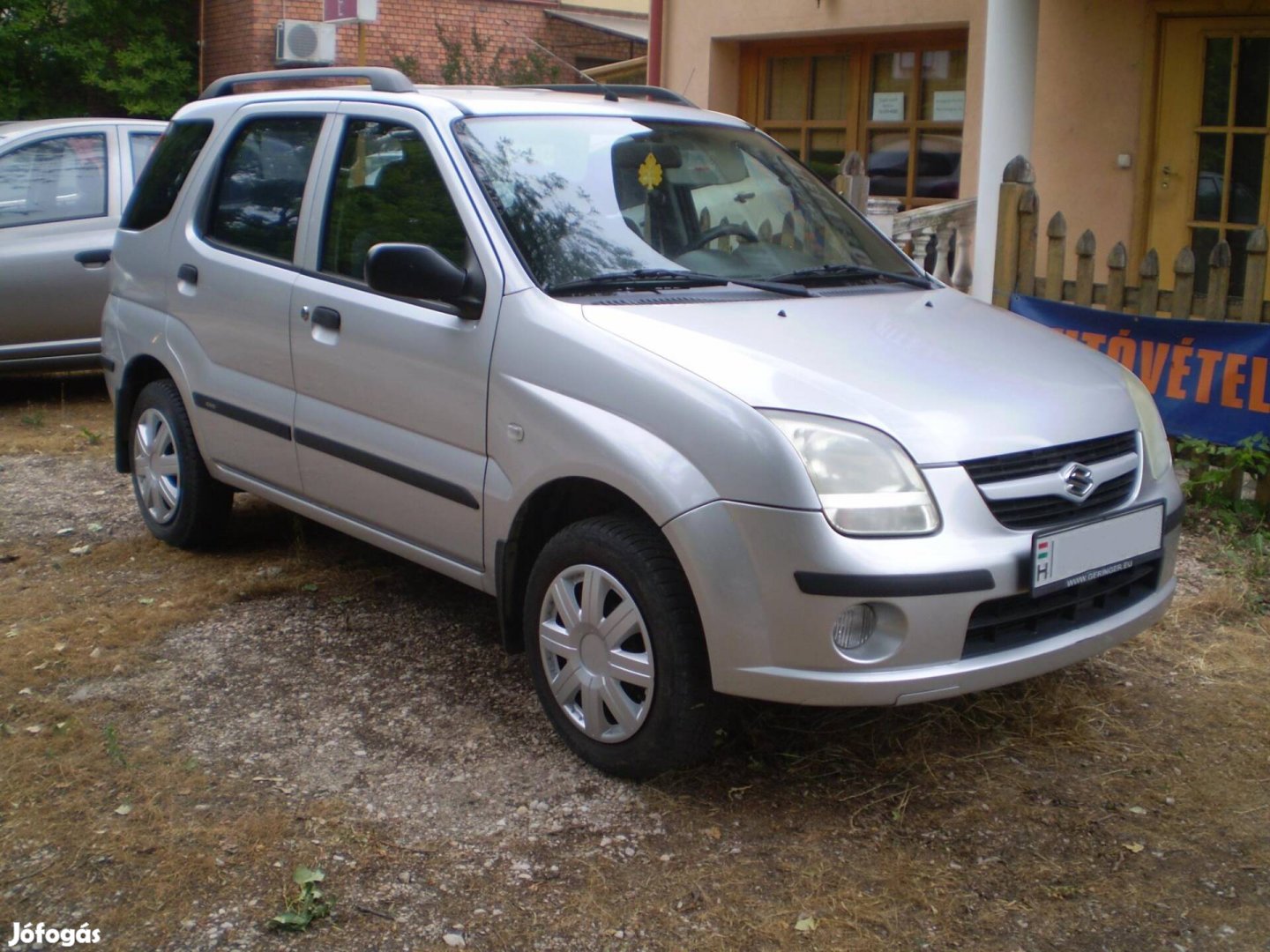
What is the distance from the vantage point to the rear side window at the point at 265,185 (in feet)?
16.4

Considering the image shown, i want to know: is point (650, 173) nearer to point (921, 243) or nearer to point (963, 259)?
point (921, 243)

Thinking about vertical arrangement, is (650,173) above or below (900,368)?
above

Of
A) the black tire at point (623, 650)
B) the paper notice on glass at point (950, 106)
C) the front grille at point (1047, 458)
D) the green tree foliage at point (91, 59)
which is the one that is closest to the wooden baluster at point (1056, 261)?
the front grille at point (1047, 458)

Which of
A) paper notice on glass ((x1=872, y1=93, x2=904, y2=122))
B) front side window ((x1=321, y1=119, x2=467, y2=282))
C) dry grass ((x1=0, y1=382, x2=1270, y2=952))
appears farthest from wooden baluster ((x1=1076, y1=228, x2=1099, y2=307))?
paper notice on glass ((x1=872, y1=93, x2=904, y2=122))

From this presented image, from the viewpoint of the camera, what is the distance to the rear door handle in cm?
873

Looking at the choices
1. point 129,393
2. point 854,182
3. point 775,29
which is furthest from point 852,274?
point 775,29

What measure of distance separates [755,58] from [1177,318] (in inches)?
286

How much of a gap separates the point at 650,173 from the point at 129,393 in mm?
2726

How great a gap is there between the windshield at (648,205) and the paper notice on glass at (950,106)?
23.1 ft

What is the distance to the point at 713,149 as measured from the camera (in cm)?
486

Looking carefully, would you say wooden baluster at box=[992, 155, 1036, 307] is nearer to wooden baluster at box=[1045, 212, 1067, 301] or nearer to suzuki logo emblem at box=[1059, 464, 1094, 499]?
wooden baluster at box=[1045, 212, 1067, 301]

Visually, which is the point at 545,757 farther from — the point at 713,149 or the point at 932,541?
the point at 713,149

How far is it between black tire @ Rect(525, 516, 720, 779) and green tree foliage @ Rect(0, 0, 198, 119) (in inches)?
690

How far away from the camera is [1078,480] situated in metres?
3.65
